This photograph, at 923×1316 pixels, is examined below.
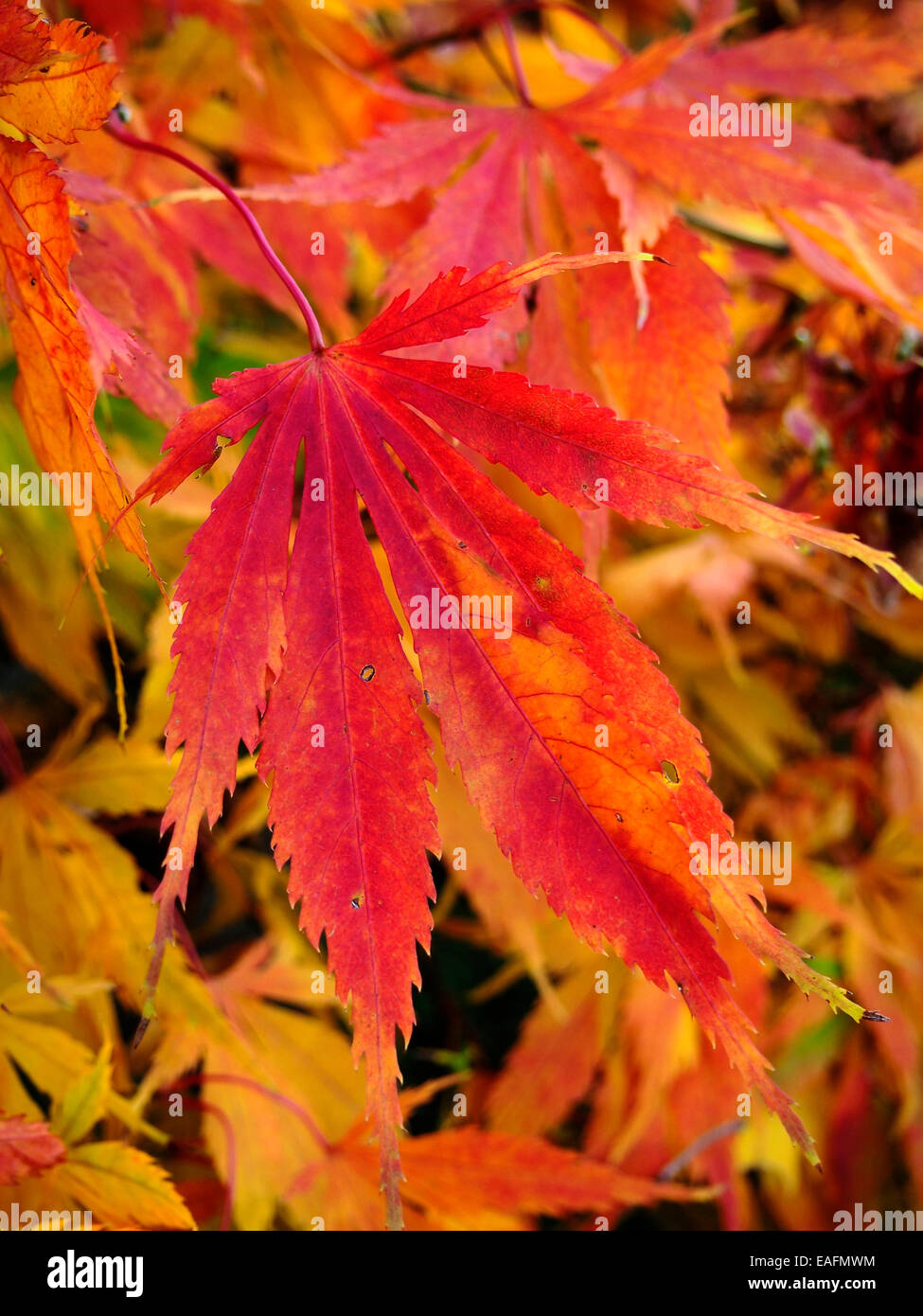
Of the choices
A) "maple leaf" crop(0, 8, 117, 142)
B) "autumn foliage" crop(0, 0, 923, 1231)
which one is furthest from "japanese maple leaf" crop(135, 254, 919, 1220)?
"maple leaf" crop(0, 8, 117, 142)

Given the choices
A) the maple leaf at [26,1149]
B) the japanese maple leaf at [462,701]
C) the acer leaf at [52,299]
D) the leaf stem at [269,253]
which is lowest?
the maple leaf at [26,1149]

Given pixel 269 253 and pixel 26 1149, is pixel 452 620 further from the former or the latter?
pixel 26 1149

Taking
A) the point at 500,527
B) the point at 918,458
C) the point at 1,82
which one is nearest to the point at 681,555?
the point at 918,458

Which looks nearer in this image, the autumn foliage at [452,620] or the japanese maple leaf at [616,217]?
the autumn foliage at [452,620]

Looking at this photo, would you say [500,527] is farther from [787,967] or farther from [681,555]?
[681,555]

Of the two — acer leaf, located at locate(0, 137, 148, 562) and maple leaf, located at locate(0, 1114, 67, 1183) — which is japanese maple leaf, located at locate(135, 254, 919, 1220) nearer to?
acer leaf, located at locate(0, 137, 148, 562)

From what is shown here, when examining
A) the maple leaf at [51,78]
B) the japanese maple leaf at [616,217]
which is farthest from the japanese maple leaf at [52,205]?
the japanese maple leaf at [616,217]

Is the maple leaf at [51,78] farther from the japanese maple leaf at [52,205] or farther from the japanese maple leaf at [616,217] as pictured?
the japanese maple leaf at [616,217]
